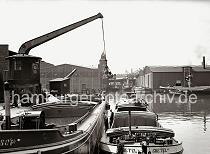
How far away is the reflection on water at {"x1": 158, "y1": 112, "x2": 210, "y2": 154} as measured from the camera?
21.1 meters

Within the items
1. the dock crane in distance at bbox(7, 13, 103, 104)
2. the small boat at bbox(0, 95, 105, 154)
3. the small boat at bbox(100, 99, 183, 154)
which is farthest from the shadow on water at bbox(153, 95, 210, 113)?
the small boat at bbox(0, 95, 105, 154)

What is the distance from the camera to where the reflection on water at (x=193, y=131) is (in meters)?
21.1

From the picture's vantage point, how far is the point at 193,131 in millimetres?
28297

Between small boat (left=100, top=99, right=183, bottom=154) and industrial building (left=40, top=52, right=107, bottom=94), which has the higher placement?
industrial building (left=40, top=52, right=107, bottom=94)

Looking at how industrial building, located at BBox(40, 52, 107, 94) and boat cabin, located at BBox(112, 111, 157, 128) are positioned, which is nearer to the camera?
boat cabin, located at BBox(112, 111, 157, 128)

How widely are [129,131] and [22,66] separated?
17.0 m

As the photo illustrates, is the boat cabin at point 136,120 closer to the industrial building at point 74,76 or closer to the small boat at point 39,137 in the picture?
the small boat at point 39,137

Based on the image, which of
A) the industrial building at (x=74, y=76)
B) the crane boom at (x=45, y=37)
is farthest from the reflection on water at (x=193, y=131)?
the industrial building at (x=74, y=76)

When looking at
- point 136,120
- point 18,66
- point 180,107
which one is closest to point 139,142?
point 136,120

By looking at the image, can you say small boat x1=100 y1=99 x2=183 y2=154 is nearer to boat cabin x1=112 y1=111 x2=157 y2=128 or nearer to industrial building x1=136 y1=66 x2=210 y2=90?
boat cabin x1=112 y1=111 x2=157 y2=128

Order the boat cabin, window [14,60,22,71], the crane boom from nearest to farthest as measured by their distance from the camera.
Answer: the boat cabin → window [14,60,22,71] → the crane boom

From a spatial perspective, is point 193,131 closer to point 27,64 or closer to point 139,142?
point 139,142

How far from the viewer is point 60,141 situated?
1031 centimetres

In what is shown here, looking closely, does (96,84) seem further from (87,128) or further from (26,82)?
(87,128)
